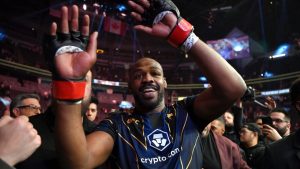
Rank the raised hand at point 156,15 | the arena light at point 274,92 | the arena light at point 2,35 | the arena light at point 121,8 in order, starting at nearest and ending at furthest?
the raised hand at point 156,15 → the arena light at point 2,35 → the arena light at point 121,8 → the arena light at point 274,92

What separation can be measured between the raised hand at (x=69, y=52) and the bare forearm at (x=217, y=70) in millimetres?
556

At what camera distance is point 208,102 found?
1.78 m

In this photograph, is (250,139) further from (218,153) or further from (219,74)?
(219,74)

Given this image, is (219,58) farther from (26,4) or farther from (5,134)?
(26,4)

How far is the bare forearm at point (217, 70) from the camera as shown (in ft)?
5.35

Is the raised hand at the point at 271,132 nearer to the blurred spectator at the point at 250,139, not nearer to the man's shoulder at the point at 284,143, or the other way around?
the blurred spectator at the point at 250,139

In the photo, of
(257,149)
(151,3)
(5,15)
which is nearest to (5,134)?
(151,3)

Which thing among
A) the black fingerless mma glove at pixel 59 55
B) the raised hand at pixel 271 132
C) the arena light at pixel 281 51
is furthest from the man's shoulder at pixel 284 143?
the arena light at pixel 281 51

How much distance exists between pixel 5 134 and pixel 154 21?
0.90 metres

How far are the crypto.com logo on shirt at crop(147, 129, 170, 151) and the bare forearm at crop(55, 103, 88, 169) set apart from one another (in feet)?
1.42

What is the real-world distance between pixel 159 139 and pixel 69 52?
724mm

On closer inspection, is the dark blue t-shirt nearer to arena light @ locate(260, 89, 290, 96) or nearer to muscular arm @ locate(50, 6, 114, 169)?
muscular arm @ locate(50, 6, 114, 169)

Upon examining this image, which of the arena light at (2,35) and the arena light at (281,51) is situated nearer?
the arena light at (2,35)

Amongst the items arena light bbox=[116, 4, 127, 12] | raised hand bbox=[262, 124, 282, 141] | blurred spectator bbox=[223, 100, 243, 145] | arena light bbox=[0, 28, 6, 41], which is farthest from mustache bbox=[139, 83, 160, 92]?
arena light bbox=[0, 28, 6, 41]
